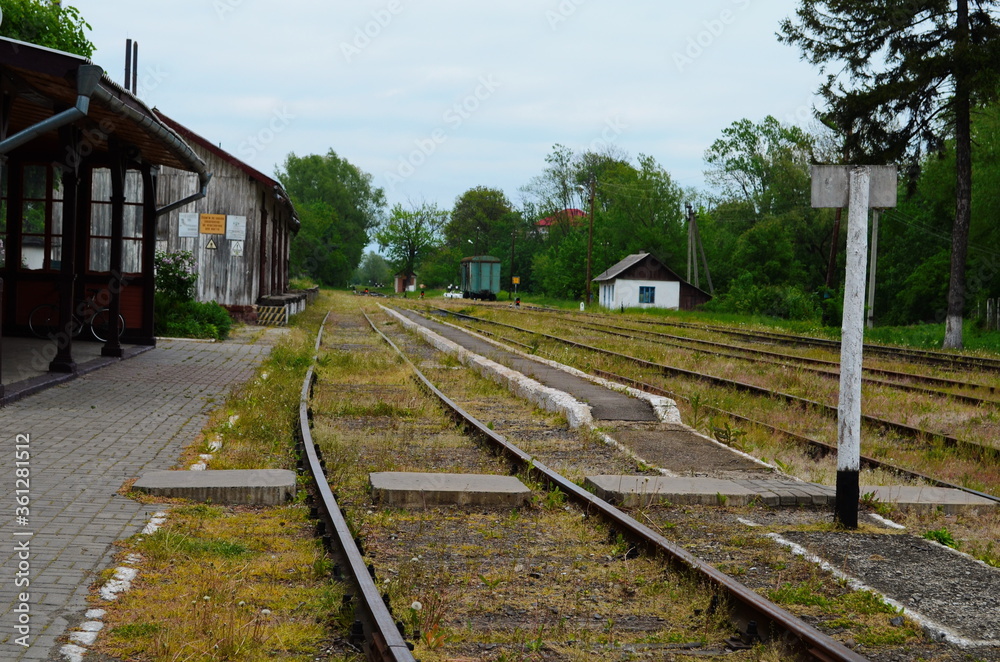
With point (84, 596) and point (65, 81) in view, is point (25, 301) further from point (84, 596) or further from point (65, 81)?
point (84, 596)

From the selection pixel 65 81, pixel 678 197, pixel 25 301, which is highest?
pixel 678 197

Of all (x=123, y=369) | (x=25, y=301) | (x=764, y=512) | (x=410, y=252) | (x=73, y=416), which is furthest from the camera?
(x=410, y=252)

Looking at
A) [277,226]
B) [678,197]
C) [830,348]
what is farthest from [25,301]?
[678,197]

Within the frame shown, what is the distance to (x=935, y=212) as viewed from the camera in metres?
49.4

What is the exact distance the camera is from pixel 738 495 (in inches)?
259

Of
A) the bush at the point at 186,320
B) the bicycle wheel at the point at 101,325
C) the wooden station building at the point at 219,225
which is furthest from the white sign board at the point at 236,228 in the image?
the bicycle wheel at the point at 101,325

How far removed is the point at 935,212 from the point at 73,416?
48819 millimetres

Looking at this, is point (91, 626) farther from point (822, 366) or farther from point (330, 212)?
point (330, 212)

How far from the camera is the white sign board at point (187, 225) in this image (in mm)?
25828

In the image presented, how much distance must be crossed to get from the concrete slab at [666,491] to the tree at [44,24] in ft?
80.1

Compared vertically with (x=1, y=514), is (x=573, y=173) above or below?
above

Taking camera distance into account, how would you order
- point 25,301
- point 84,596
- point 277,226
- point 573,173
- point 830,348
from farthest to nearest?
point 573,173
point 277,226
point 830,348
point 25,301
point 84,596

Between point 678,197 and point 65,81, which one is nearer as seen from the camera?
point 65,81

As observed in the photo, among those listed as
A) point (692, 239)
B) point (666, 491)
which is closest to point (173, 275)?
point (666, 491)
